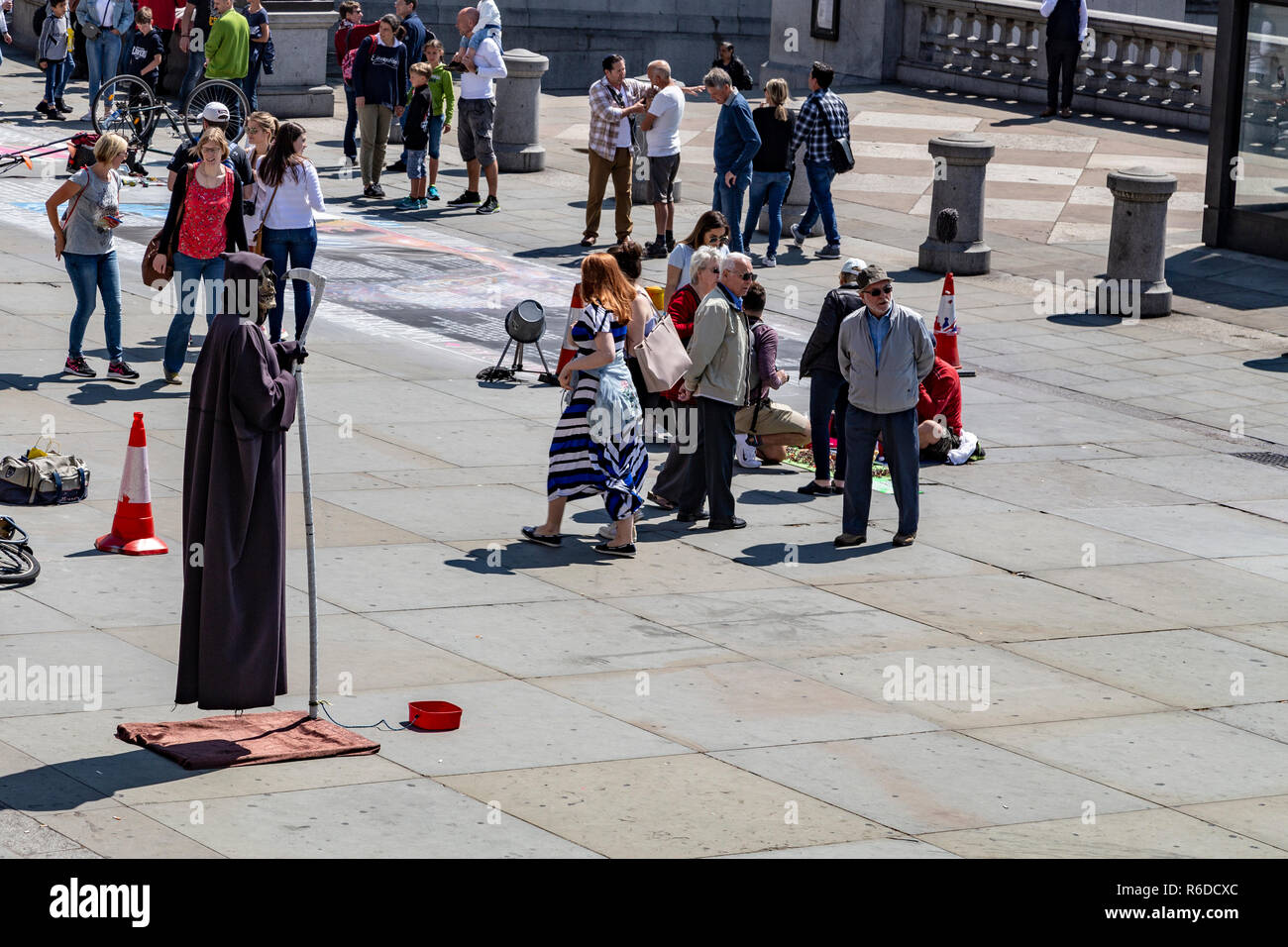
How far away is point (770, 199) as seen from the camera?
795 inches

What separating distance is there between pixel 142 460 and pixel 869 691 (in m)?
4.14

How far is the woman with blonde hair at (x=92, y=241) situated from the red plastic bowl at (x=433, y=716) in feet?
21.8

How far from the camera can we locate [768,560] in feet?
37.9

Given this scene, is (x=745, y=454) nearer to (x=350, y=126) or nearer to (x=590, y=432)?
(x=590, y=432)

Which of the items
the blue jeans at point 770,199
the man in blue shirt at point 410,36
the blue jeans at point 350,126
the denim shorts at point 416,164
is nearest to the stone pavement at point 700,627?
the blue jeans at point 770,199

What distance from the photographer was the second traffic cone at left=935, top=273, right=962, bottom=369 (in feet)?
50.9

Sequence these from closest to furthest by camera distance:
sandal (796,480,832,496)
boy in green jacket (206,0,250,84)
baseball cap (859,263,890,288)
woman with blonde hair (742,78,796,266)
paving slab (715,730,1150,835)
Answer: paving slab (715,730,1150,835) < baseball cap (859,263,890,288) < sandal (796,480,832,496) < woman with blonde hair (742,78,796,266) < boy in green jacket (206,0,250,84)

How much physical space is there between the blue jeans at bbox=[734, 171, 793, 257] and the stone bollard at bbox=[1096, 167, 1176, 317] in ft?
10.7


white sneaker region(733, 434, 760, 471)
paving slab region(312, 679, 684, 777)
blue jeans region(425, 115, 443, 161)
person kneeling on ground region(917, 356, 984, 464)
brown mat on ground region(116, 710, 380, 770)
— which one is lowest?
paving slab region(312, 679, 684, 777)

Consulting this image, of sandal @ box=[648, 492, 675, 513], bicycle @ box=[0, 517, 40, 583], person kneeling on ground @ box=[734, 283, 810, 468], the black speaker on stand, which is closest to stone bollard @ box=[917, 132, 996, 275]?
the black speaker on stand

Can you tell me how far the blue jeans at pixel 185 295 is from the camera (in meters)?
14.1

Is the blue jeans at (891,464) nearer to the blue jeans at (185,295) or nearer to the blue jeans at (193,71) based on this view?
the blue jeans at (185,295)

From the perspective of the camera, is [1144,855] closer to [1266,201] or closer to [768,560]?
[768,560]

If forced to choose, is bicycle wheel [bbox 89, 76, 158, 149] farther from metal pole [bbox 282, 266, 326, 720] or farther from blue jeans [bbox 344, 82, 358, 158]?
metal pole [bbox 282, 266, 326, 720]
